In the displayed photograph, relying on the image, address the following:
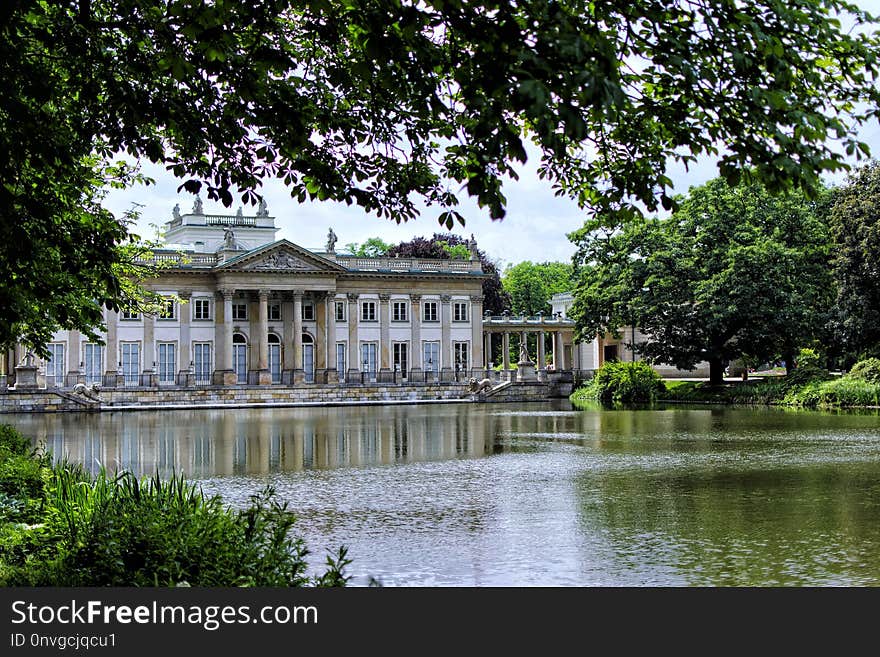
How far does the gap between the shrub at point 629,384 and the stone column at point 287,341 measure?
62.2ft

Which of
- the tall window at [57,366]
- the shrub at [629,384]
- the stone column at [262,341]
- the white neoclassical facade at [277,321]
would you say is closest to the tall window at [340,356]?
the white neoclassical facade at [277,321]

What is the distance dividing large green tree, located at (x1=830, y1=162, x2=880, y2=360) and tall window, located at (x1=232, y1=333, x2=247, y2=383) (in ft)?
109

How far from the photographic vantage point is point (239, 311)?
6178cm

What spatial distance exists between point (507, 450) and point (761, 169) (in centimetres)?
1592

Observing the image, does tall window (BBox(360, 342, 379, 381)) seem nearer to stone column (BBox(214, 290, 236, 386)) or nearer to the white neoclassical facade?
the white neoclassical facade

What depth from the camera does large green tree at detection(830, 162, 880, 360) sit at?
42531 mm

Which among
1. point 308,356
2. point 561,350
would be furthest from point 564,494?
point 561,350

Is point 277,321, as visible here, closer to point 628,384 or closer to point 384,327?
point 384,327

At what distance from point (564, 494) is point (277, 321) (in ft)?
164

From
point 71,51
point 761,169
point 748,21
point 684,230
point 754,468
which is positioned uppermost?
point 684,230

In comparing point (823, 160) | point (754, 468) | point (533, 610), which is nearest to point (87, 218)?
point (533, 610)

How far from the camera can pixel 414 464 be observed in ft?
61.6

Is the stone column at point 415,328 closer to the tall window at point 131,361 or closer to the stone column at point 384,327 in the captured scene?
the stone column at point 384,327

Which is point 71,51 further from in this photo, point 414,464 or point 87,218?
point 414,464
